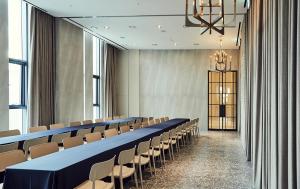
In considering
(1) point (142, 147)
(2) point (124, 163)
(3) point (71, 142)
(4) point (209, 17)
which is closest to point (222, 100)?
(4) point (209, 17)

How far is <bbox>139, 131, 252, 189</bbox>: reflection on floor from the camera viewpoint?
6.29 m

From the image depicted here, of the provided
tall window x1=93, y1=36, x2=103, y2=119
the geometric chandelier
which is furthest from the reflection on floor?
tall window x1=93, y1=36, x2=103, y2=119

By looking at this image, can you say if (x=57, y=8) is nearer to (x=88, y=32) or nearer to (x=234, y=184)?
(x=88, y=32)

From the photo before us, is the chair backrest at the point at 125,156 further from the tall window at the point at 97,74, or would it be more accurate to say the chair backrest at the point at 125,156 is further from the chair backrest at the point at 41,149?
the tall window at the point at 97,74

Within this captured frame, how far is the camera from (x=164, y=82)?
61.8ft

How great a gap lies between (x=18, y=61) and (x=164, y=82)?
987 cm

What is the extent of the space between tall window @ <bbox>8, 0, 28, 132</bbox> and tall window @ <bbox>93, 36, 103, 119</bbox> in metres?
5.83

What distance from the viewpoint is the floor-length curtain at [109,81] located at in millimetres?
16802

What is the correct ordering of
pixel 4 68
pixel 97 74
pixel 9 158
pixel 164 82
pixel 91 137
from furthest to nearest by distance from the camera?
pixel 164 82
pixel 97 74
pixel 4 68
pixel 91 137
pixel 9 158

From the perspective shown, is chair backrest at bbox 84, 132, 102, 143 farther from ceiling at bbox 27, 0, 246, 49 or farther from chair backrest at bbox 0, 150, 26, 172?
ceiling at bbox 27, 0, 246, 49

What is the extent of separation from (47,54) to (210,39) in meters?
7.03

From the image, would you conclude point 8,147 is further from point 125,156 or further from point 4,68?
point 4,68

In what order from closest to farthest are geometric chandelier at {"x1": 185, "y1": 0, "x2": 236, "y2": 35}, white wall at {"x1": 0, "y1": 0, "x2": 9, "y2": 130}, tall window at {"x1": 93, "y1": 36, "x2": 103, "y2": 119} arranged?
geometric chandelier at {"x1": 185, "y1": 0, "x2": 236, "y2": 35} < white wall at {"x1": 0, "y1": 0, "x2": 9, "y2": 130} < tall window at {"x1": 93, "y1": 36, "x2": 103, "y2": 119}

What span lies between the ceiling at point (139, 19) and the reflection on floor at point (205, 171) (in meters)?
2.84
